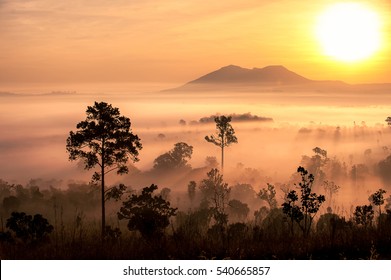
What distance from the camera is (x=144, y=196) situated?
29219 mm

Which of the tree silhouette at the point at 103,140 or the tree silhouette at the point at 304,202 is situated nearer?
the tree silhouette at the point at 304,202

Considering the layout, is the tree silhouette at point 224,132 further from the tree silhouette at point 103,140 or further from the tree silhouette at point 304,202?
the tree silhouette at point 304,202

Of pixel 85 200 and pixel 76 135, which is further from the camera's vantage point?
pixel 85 200

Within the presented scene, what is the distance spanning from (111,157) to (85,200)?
106 metres

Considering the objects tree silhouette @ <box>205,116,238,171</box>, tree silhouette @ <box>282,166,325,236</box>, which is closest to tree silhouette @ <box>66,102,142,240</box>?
tree silhouette @ <box>282,166,325,236</box>

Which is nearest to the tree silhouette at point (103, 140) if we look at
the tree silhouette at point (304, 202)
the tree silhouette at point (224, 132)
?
the tree silhouette at point (304, 202)

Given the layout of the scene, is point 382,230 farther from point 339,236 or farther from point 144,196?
point 144,196

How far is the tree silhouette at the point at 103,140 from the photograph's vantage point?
40312 mm

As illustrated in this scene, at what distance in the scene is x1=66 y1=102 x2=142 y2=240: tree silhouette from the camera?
40312mm

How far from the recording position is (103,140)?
1624 inches

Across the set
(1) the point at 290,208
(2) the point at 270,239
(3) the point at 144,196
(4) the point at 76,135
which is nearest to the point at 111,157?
(4) the point at 76,135

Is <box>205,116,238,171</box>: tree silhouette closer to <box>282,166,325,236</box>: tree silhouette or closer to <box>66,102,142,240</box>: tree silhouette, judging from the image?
<box>66,102,142,240</box>: tree silhouette

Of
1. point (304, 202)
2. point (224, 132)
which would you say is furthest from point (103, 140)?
point (224, 132)

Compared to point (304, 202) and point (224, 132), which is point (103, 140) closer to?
point (304, 202)
